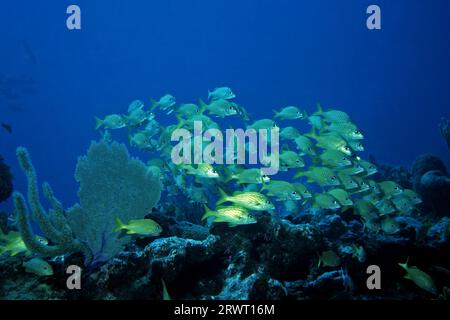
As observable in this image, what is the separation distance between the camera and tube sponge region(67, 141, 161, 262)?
512 centimetres

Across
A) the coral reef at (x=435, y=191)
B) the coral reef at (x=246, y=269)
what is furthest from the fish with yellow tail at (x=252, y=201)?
the coral reef at (x=435, y=191)

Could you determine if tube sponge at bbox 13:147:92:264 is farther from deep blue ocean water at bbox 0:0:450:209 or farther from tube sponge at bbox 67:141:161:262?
deep blue ocean water at bbox 0:0:450:209

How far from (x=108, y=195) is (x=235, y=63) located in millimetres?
146012

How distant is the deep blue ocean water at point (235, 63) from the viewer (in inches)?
3809

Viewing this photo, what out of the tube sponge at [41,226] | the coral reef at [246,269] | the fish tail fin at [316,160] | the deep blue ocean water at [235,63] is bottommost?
the coral reef at [246,269]

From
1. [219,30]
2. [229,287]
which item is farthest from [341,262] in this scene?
[219,30]

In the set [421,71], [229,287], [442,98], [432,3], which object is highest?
[432,3]

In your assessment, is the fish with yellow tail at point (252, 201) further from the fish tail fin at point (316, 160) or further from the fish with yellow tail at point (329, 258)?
the fish tail fin at point (316, 160)

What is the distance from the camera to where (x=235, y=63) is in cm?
14450

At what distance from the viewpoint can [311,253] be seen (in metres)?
5.01

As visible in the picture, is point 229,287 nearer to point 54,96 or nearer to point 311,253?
point 311,253

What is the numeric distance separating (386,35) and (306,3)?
1267 inches

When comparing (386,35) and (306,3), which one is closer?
(386,35)

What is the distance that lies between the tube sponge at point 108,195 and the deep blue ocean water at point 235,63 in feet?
263
